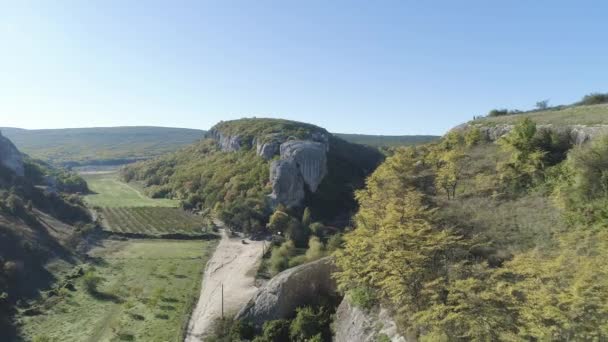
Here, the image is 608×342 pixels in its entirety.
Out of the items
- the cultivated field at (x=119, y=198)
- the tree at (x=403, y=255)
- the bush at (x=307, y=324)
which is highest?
the tree at (x=403, y=255)


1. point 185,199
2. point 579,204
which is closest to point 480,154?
point 579,204

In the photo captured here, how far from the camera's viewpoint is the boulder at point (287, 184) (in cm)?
9969

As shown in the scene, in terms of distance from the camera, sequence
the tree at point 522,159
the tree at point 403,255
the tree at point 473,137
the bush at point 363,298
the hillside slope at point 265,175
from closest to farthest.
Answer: the tree at point 403,255 < the bush at point 363,298 < the tree at point 522,159 < the tree at point 473,137 < the hillside slope at point 265,175

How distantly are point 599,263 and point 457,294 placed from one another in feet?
20.1

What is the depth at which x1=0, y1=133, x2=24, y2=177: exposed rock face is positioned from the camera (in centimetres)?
11644

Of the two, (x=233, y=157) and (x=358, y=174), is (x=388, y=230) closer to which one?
(x=358, y=174)

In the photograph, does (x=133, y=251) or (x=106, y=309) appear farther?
(x=133, y=251)

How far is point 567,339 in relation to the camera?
15633 mm

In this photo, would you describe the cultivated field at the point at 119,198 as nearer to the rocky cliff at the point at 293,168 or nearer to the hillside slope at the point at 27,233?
the hillside slope at the point at 27,233

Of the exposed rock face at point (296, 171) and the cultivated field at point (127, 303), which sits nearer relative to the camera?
the cultivated field at point (127, 303)

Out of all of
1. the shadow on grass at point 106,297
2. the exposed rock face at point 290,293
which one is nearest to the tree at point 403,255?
the exposed rock face at point 290,293

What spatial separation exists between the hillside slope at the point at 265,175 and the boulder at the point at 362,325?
194 ft

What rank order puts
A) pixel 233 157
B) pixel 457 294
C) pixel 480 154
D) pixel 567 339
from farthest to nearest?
pixel 233 157
pixel 480 154
pixel 457 294
pixel 567 339

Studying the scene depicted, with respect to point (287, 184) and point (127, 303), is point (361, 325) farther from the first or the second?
point (287, 184)
